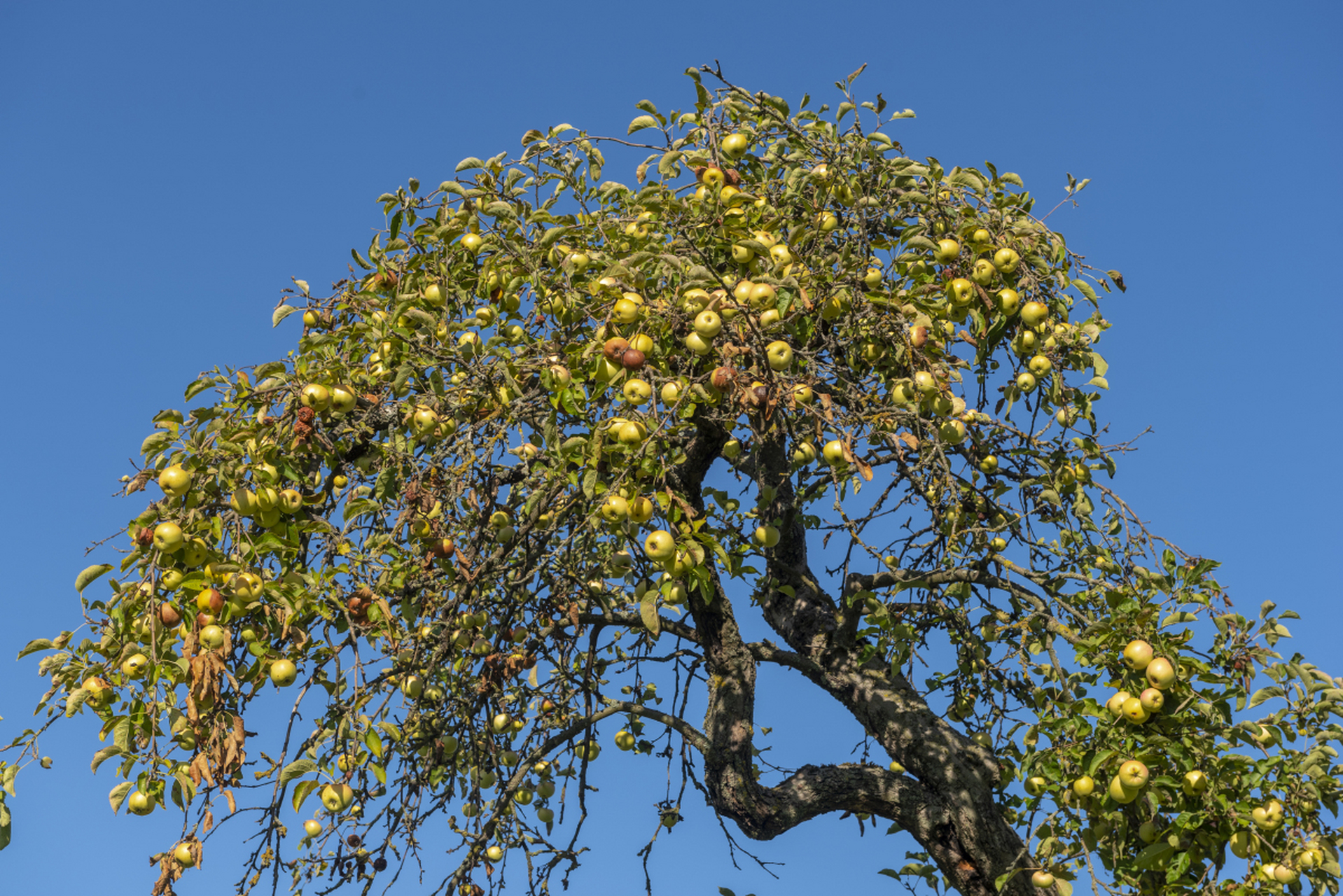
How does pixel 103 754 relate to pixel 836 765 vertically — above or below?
below

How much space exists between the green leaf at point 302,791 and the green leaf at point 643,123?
8.08 ft

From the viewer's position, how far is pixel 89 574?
2736 millimetres

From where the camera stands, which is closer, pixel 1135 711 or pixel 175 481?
pixel 175 481

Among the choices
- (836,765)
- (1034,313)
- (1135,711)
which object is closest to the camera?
(1135,711)

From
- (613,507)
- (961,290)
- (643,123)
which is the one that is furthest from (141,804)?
(961,290)

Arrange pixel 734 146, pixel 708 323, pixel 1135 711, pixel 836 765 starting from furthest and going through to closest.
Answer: pixel 836 765, pixel 734 146, pixel 1135 711, pixel 708 323

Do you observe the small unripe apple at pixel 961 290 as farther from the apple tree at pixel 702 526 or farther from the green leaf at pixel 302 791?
the green leaf at pixel 302 791

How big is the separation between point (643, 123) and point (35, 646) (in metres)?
2.60

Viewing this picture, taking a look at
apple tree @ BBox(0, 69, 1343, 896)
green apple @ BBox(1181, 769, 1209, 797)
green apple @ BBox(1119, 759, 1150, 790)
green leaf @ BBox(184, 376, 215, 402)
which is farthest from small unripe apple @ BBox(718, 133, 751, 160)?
green apple @ BBox(1181, 769, 1209, 797)

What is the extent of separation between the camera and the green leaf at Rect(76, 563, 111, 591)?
8.95 feet

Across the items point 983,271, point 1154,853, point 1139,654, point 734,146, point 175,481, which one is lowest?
point 1154,853

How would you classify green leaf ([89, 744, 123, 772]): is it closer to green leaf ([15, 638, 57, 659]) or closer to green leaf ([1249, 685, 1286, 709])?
green leaf ([15, 638, 57, 659])

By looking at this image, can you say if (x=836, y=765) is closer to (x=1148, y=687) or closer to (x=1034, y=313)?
(x=1148, y=687)

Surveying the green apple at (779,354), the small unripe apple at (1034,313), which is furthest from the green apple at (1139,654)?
the green apple at (779,354)
